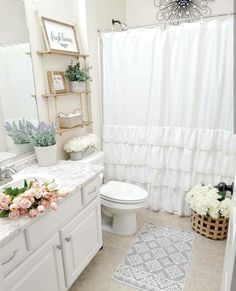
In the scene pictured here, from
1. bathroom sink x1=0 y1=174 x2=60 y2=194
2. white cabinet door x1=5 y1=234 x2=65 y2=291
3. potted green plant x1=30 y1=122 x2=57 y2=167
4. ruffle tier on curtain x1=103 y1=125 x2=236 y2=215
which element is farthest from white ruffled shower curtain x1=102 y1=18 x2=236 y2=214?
white cabinet door x1=5 y1=234 x2=65 y2=291

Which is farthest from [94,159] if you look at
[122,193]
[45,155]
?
[45,155]

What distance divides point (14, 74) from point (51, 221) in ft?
3.48

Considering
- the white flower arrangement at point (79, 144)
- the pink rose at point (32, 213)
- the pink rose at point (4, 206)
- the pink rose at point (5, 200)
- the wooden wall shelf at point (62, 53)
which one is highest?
the wooden wall shelf at point (62, 53)

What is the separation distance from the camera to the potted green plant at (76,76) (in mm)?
2045

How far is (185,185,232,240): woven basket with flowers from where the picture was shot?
6.45ft

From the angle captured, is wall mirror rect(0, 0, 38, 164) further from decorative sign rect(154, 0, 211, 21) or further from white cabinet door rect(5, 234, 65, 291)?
decorative sign rect(154, 0, 211, 21)

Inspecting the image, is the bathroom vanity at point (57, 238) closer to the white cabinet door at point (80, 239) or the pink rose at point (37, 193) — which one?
the white cabinet door at point (80, 239)

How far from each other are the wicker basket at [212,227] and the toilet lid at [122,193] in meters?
0.55

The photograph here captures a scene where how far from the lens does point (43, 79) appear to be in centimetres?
188

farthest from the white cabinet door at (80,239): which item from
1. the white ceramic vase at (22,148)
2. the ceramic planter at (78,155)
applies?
the white ceramic vase at (22,148)

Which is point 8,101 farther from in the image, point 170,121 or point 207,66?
point 207,66

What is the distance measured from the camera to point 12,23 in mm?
1610

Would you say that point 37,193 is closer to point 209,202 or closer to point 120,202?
point 120,202

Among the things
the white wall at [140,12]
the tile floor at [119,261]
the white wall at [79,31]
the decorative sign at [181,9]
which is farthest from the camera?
the white wall at [140,12]
